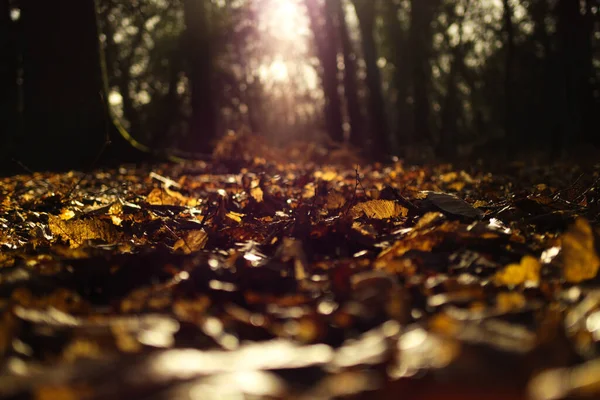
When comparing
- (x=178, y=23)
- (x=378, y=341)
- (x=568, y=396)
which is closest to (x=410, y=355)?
(x=378, y=341)

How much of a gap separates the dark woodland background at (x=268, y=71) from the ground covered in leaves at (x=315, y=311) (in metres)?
1.53

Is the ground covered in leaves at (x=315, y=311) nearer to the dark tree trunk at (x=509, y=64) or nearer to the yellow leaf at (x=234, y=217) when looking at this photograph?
the yellow leaf at (x=234, y=217)

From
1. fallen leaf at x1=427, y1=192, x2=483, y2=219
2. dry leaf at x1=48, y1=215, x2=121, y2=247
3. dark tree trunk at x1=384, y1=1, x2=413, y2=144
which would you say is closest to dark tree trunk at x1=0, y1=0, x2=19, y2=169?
dry leaf at x1=48, y1=215, x2=121, y2=247

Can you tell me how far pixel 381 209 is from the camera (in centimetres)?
239

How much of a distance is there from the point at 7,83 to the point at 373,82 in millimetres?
7556

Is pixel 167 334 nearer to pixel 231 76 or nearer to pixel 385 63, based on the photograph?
pixel 231 76

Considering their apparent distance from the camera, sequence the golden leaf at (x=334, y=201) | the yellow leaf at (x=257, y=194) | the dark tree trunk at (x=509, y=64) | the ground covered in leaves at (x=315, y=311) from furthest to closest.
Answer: the dark tree trunk at (x=509, y=64), the yellow leaf at (x=257, y=194), the golden leaf at (x=334, y=201), the ground covered in leaves at (x=315, y=311)

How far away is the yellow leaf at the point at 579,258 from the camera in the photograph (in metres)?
1.34

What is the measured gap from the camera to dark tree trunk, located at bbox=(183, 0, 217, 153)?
12477mm

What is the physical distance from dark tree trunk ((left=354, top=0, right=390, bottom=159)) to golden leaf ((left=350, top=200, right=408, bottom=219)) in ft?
33.8

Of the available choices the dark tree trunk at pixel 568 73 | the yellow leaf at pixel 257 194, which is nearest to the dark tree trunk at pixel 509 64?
the dark tree trunk at pixel 568 73

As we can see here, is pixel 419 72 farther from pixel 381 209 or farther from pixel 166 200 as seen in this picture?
pixel 381 209

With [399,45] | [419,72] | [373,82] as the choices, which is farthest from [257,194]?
[399,45]

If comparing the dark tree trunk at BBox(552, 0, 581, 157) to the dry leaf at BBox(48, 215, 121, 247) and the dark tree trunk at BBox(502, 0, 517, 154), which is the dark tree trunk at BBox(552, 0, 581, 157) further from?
the dry leaf at BBox(48, 215, 121, 247)
